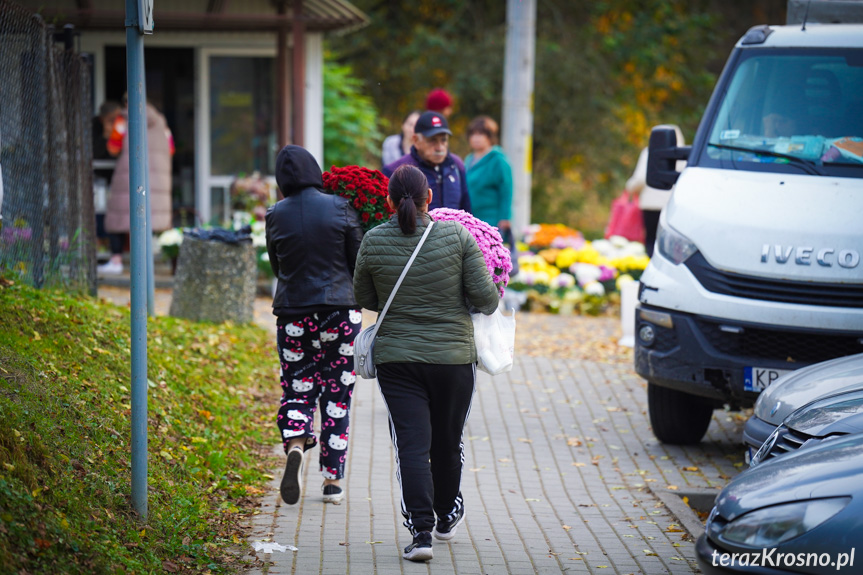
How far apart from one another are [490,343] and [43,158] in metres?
4.99

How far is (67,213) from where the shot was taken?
8.95 meters

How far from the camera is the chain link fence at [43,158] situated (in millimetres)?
7695

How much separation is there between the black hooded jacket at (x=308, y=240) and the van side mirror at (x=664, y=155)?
2.62 meters

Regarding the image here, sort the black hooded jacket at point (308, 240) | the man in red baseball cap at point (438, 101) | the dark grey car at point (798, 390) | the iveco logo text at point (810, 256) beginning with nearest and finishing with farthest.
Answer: the dark grey car at point (798, 390) < the black hooded jacket at point (308, 240) < the iveco logo text at point (810, 256) < the man in red baseball cap at point (438, 101)

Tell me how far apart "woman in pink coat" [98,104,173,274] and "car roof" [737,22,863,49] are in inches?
310

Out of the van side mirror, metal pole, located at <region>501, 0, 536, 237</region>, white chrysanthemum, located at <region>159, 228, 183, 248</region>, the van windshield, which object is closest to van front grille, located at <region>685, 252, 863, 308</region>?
the van windshield

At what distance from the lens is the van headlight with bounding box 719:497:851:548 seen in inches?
135

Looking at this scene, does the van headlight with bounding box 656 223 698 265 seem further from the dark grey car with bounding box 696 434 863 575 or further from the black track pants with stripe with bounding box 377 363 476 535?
the dark grey car with bounding box 696 434 863 575

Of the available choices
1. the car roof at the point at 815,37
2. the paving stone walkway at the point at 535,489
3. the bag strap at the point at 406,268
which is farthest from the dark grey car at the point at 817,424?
the car roof at the point at 815,37

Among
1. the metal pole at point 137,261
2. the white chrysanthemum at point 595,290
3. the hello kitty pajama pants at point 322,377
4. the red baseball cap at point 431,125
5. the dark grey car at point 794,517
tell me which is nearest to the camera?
the dark grey car at point 794,517

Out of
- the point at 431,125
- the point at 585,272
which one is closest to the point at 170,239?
the point at 585,272

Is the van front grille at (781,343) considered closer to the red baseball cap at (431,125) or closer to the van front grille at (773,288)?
the van front grille at (773,288)

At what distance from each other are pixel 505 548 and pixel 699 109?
2042 centimetres

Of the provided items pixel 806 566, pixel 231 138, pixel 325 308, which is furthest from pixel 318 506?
pixel 231 138
